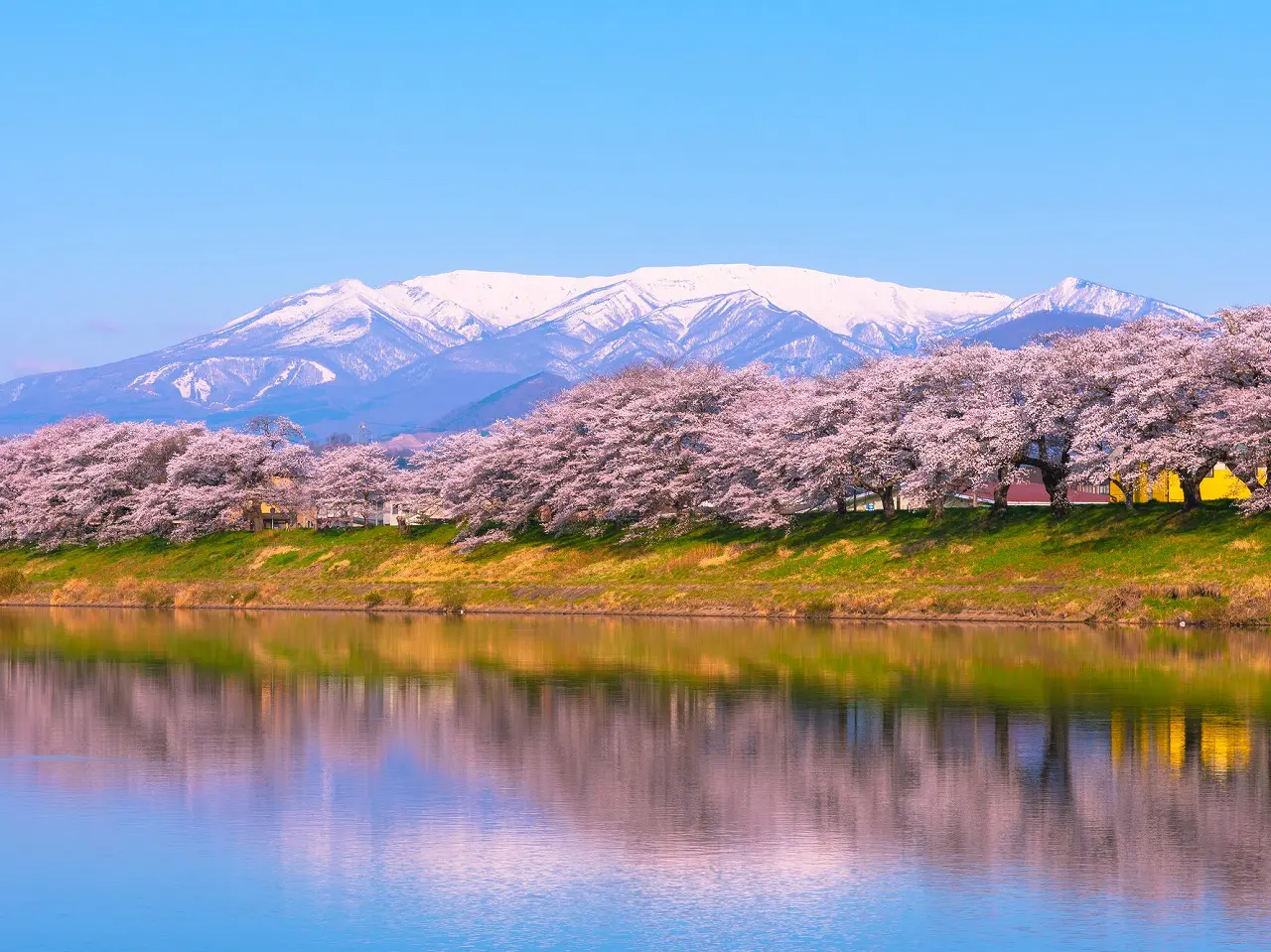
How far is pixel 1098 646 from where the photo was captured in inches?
2329

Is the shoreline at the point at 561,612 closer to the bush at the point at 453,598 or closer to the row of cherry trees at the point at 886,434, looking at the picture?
the bush at the point at 453,598

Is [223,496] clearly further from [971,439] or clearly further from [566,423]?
[971,439]

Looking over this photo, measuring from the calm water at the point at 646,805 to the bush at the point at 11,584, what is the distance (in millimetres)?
64260

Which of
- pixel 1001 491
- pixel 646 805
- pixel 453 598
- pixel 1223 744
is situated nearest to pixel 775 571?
pixel 1001 491

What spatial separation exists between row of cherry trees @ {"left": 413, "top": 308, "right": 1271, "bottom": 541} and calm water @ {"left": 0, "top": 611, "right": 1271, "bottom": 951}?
26.3 metres

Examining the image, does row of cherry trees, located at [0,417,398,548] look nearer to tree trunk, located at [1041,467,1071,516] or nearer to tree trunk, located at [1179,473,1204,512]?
tree trunk, located at [1041,467,1071,516]

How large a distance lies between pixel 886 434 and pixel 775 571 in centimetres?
1043

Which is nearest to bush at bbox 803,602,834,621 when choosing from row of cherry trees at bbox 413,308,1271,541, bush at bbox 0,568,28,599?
row of cherry trees at bbox 413,308,1271,541

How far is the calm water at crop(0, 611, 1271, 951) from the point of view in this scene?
2130 centimetres

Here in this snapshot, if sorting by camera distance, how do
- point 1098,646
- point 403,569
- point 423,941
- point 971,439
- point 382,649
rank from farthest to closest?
point 403,569, point 971,439, point 382,649, point 1098,646, point 423,941

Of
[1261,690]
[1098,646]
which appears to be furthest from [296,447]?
[1261,690]

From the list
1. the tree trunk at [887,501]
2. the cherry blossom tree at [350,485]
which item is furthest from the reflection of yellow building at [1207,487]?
the cherry blossom tree at [350,485]

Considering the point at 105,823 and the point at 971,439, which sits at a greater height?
the point at 971,439

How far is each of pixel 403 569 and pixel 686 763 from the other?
75416 mm
